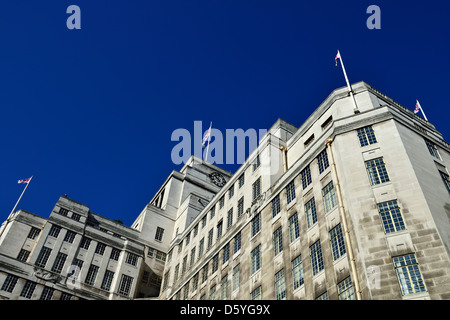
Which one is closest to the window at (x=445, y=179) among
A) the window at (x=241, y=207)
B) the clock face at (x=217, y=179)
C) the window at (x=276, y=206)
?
the window at (x=276, y=206)

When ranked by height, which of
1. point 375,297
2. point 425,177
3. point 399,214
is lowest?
point 375,297

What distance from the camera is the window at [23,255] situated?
57366 mm

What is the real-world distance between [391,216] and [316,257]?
6.45 m

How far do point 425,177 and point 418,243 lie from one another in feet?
22.0

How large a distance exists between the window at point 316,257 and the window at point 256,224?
32.9 feet

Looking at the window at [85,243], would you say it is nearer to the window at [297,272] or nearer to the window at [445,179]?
the window at [297,272]

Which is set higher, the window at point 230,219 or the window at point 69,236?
the window at point 69,236

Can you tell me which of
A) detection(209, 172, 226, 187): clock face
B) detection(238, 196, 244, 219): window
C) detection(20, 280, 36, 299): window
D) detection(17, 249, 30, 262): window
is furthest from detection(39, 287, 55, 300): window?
detection(209, 172, 226, 187): clock face

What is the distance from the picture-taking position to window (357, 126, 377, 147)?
3434cm

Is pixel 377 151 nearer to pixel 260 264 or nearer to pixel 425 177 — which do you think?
pixel 425 177

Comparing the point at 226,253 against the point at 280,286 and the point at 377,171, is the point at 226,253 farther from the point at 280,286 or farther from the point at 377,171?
the point at 377,171

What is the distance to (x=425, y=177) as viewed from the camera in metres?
30.6

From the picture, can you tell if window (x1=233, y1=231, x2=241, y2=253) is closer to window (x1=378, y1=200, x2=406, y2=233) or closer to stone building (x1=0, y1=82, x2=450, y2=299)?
stone building (x1=0, y1=82, x2=450, y2=299)
